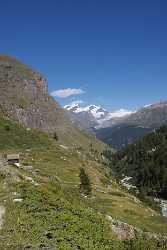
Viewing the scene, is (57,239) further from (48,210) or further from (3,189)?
(3,189)

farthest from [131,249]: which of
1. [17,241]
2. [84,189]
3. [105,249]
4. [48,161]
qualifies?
[48,161]

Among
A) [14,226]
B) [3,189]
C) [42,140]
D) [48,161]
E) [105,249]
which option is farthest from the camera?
[42,140]

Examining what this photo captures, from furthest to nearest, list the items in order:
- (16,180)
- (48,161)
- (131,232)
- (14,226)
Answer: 1. (48,161)
2. (16,180)
3. (131,232)
4. (14,226)

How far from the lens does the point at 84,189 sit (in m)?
72.9

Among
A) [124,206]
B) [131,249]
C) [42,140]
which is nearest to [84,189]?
[124,206]

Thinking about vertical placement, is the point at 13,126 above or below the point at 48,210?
above

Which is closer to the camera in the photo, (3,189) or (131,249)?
(131,249)

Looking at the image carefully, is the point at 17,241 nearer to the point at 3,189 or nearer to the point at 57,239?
the point at 57,239

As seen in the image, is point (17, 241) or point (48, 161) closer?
point (17, 241)

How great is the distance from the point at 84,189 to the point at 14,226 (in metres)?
47.6

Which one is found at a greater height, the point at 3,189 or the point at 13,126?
the point at 13,126

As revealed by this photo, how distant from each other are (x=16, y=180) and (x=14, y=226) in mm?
14208

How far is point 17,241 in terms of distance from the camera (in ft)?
75.9

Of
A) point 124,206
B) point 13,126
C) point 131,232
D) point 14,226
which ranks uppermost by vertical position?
point 13,126
